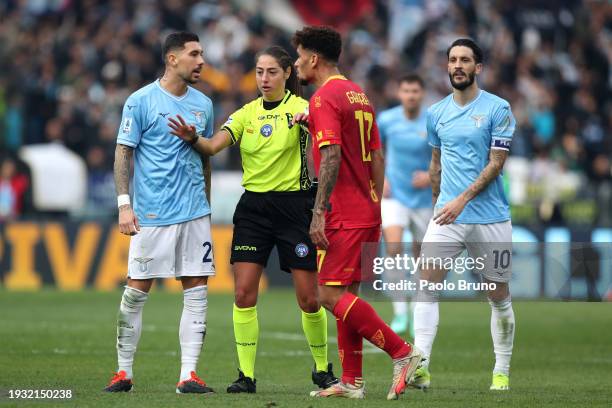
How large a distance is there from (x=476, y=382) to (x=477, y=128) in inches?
88.5

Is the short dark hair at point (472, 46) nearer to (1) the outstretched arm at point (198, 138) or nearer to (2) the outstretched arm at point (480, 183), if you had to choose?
(2) the outstretched arm at point (480, 183)

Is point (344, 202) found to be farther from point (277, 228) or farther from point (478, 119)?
Answer: point (478, 119)

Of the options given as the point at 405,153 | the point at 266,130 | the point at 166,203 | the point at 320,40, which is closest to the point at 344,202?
the point at 266,130

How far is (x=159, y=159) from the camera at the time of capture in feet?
32.2

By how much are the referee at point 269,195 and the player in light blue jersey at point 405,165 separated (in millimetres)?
4692

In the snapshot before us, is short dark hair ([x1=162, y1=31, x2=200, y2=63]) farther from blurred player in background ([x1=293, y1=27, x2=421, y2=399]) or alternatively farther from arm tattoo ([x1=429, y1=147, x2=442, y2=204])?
arm tattoo ([x1=429, y1=147, x2=442, y2=204])

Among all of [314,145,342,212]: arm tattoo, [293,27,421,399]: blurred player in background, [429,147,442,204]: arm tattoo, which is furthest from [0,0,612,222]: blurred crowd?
[314,145,342,212]: arm tattoo

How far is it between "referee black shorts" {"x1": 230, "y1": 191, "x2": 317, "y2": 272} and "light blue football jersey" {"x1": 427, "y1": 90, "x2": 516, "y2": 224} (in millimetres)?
1142

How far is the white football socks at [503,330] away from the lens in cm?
1022

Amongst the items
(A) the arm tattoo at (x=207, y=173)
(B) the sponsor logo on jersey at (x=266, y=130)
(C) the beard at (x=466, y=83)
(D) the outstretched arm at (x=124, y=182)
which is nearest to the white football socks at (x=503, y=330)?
(C) the beard at (x=466, y=83)

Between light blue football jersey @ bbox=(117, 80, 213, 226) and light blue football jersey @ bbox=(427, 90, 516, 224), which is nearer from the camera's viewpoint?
light blue football jersey @ bbox=(117, 80, 213, 226)

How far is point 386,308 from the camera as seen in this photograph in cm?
1909

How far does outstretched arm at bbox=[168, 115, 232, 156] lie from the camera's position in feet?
31.5

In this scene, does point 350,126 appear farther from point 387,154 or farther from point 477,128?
point 387,154
